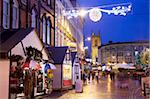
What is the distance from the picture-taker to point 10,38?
19547 mm

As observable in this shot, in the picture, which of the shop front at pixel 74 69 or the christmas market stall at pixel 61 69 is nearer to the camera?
the christmas market stall at pixel 61 69

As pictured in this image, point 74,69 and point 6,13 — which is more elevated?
point 6,13

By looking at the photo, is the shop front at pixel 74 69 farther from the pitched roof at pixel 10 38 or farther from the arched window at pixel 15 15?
the pitched roof at pixel 10 38

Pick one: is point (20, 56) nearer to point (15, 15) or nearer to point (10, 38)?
point (10, 38)

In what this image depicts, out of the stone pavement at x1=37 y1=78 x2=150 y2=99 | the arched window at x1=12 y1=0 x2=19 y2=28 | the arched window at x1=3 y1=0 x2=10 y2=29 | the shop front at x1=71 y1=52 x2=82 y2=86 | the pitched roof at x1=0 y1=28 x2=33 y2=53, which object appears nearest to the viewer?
the pitched roof at x1=0 y1=28 x2=33 y2=53

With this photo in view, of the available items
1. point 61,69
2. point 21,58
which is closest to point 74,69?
point 61,69

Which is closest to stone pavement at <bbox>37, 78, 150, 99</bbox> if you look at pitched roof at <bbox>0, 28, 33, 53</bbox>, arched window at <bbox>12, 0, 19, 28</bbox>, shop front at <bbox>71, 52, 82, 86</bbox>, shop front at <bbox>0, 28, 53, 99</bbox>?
shop front at <bbox>0, 28, 53, 99</bbox>

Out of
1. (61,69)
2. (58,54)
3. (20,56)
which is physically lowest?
(61,69)

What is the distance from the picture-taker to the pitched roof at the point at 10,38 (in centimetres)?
1797

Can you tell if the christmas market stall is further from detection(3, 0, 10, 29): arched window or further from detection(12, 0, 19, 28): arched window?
detection(3, 0, 10, 29): arched window

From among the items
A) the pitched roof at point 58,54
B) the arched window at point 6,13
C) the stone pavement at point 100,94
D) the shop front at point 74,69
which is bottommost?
the stone pavement at point 100,94

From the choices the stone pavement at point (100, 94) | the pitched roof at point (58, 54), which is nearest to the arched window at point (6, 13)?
the stone pavement at point (100, 94)

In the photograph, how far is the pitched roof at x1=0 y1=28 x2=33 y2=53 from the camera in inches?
707

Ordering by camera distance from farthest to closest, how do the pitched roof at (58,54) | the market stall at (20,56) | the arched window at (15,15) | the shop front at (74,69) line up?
the shop front at (74,69), the pitched roof at (58,54), the arched window at (15,15), the market stall at (20,56)
